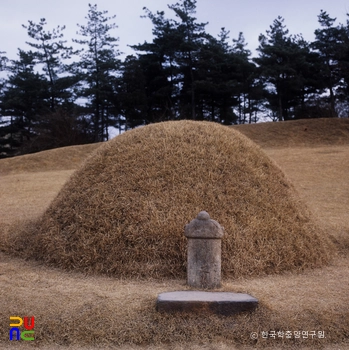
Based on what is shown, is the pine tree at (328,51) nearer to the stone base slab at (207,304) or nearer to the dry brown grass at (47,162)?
the dry brown grass at (47,162)

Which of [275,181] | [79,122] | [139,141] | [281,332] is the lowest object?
[281,332]

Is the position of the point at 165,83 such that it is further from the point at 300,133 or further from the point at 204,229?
the point at 204,229

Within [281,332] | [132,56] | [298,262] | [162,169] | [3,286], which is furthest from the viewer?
[132,56]

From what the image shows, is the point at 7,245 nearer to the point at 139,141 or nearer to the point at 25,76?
the point at 139,141

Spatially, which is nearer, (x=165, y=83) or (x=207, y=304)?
(x=207, y=304)

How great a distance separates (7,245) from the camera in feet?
19.8

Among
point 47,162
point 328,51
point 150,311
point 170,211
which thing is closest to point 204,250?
point 150,311

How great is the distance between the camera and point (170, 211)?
16.7 ft

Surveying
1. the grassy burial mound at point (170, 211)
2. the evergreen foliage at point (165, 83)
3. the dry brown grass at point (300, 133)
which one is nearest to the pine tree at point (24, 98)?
the evergreen foliage at point (165, 83)

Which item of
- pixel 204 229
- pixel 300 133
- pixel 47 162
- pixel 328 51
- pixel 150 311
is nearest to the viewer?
pixel 150 311

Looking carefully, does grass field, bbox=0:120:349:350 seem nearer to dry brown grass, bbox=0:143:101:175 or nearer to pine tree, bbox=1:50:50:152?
dry brown grass, bbox=0:143:101:175

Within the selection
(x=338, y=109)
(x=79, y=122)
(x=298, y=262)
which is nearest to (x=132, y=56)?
(x=79, y=122)

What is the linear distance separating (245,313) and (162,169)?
2.48 meters

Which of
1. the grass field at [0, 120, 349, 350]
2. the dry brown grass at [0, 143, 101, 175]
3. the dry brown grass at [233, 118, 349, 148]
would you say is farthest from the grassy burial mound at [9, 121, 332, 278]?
the dry brown grass at [233, 118, 349, 148]
